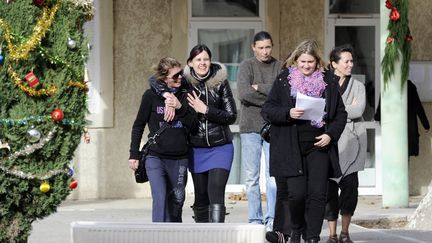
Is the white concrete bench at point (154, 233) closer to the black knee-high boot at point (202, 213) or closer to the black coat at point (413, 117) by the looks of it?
the black knee-high boot at point (202, 213)

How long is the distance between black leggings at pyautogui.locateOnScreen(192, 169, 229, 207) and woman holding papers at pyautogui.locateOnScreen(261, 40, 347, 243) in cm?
42

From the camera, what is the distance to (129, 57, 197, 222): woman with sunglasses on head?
9.62 metres

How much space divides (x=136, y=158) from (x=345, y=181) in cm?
196

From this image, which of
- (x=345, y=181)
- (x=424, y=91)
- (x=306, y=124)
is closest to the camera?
(x=306, y=124)

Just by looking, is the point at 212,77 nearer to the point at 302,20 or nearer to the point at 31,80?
the point at 31,80

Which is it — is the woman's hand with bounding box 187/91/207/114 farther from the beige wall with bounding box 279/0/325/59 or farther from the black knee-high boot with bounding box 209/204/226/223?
the beige wall with bounding box 279/0/325/59

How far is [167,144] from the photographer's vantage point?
9633mm

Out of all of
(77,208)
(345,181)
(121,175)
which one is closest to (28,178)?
(345,181)

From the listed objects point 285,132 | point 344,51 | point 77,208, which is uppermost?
point 344,51

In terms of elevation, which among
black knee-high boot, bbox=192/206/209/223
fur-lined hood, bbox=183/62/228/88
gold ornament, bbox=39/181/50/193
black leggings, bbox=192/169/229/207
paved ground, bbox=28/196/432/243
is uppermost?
fur-lined hood, bbox=183/62/228/88

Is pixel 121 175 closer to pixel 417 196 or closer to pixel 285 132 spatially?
pixel 417 196

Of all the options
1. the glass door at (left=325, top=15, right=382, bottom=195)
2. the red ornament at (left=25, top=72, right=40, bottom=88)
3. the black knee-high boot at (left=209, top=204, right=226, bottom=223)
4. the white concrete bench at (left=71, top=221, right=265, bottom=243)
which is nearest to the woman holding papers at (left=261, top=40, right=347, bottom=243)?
the black knee-high boot at (left=209, top=204, right=226, bottom=223)

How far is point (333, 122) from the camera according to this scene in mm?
9664

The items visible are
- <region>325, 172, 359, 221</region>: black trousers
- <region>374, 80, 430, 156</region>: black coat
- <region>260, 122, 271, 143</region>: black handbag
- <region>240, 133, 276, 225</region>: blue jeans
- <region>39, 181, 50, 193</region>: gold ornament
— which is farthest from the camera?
<region>374, 80, 430, 156</region>: black coat
